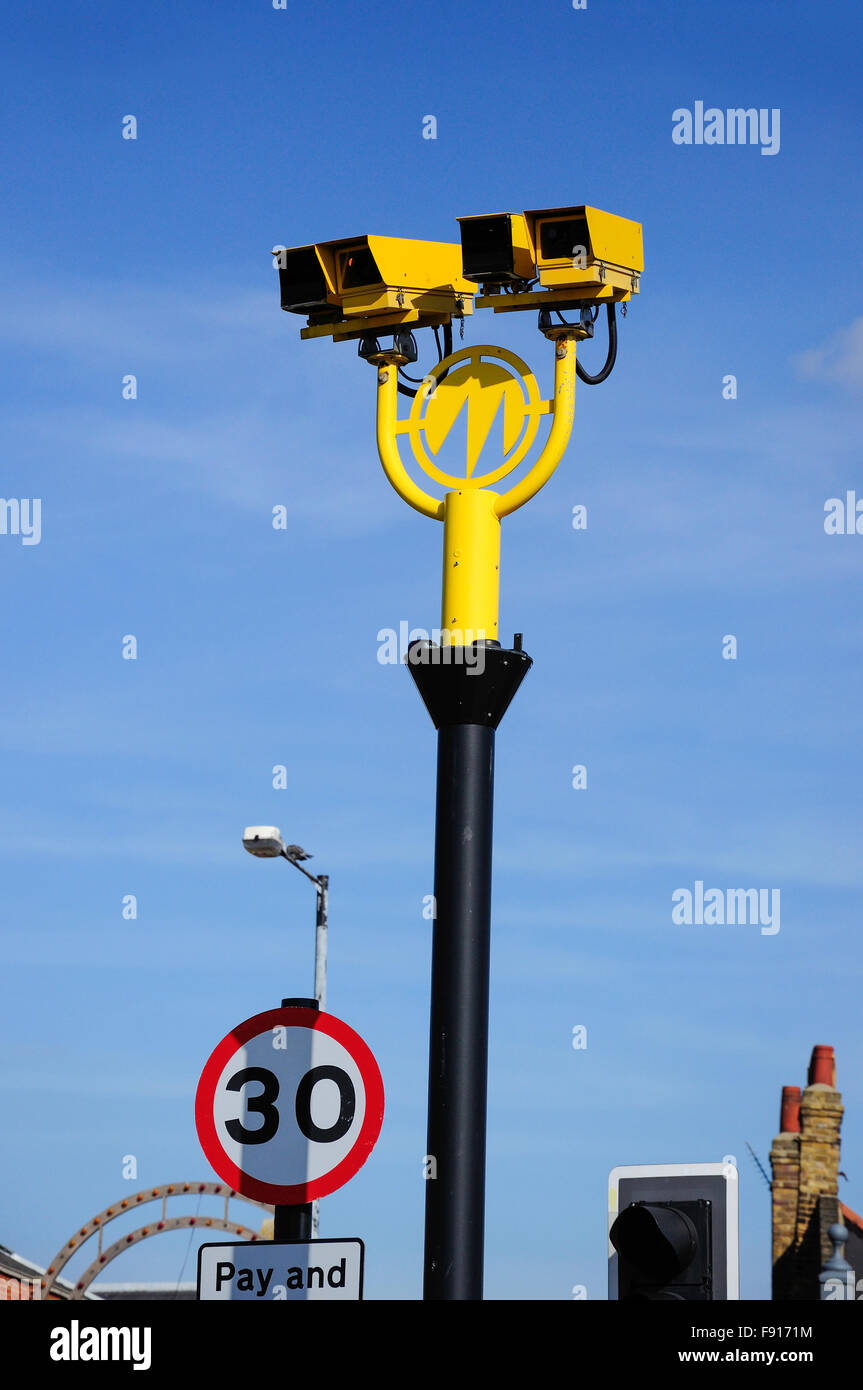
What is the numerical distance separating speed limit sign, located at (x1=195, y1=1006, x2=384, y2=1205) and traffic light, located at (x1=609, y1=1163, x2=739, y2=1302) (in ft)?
5.35

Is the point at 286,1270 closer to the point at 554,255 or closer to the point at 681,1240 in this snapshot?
the point at 681,1240

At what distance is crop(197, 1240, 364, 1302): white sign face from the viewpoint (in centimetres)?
638

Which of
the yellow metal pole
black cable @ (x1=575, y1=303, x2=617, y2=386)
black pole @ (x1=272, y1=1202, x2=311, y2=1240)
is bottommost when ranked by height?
black pole @ (x1=272, y1=1202, x2=311, y2=1240)

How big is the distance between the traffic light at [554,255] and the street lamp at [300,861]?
9.56m

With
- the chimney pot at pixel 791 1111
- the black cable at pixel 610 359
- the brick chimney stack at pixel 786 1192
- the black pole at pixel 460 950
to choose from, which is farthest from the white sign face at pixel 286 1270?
the chimney pot at pixel 791 1111

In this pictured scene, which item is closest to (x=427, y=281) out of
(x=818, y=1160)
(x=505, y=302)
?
(x=505, y=302)

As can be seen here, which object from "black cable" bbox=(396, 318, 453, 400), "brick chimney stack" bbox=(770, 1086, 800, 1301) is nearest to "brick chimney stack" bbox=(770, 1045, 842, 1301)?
"brick chimney stack" bbox=(770, 1086, 800, 1301)

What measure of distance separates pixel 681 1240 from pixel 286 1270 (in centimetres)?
209

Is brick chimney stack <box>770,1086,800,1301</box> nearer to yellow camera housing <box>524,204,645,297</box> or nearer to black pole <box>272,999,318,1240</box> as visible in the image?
yellow camera housing <box>524,204,645,297</box>

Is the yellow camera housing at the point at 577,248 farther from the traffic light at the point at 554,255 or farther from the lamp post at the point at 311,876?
the lamp post at the point at 311,876

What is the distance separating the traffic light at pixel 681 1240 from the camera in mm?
7801

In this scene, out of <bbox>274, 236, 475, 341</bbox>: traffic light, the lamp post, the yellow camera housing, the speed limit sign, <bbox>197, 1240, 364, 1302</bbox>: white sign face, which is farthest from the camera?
the lamp post
